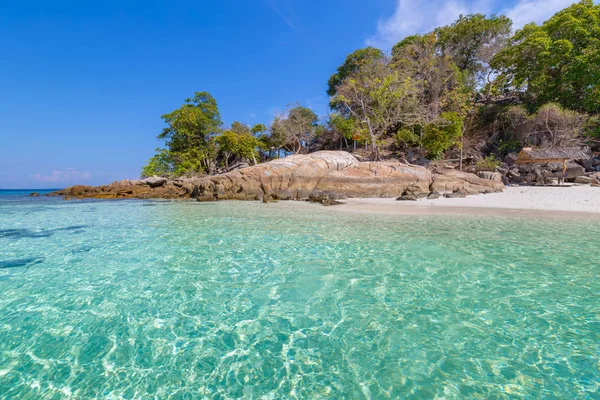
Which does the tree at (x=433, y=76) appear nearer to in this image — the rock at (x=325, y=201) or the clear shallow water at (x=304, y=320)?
the rock at (x=325, y=201)

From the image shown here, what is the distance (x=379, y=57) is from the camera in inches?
1341

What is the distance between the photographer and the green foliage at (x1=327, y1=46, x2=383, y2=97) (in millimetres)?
34219

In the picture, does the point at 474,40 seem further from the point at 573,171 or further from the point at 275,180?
the point at 275,180

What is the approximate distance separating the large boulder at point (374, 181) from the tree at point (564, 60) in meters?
17.2

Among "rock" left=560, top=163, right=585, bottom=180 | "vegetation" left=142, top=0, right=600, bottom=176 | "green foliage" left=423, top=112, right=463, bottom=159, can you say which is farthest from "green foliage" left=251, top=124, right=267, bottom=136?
"rock" left=560, top=163, right=585, bottom=180

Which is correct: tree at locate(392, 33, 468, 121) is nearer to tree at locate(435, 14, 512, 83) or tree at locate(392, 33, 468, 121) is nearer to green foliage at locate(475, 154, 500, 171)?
tree at locate(435, 14, 512, 83)

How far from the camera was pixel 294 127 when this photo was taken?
113ft

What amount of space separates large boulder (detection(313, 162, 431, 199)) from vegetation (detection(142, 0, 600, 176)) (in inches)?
255

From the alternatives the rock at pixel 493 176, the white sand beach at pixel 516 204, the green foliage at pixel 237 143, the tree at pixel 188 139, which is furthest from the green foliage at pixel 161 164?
the rock at pixel 493 176

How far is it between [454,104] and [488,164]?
28.5ft

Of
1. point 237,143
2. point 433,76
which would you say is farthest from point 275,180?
point 433,76

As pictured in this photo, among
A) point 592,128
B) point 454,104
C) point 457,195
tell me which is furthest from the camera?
point 454,104

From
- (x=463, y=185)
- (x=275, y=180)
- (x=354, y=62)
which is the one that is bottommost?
(x=463, y=185)

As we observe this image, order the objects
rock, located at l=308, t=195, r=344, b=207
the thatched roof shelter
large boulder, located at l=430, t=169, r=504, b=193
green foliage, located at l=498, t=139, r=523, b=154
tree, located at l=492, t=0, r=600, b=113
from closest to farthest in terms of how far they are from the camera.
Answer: rock, located at l=308, t=195, r=344, b=207, large boulder, located at l=430, t=169, r=504, b=193, the thatched roof shelter, tree, located at l=492, t=0, r=600, b=113, green foliage, located at l=498, t=139, r=523, b=154
